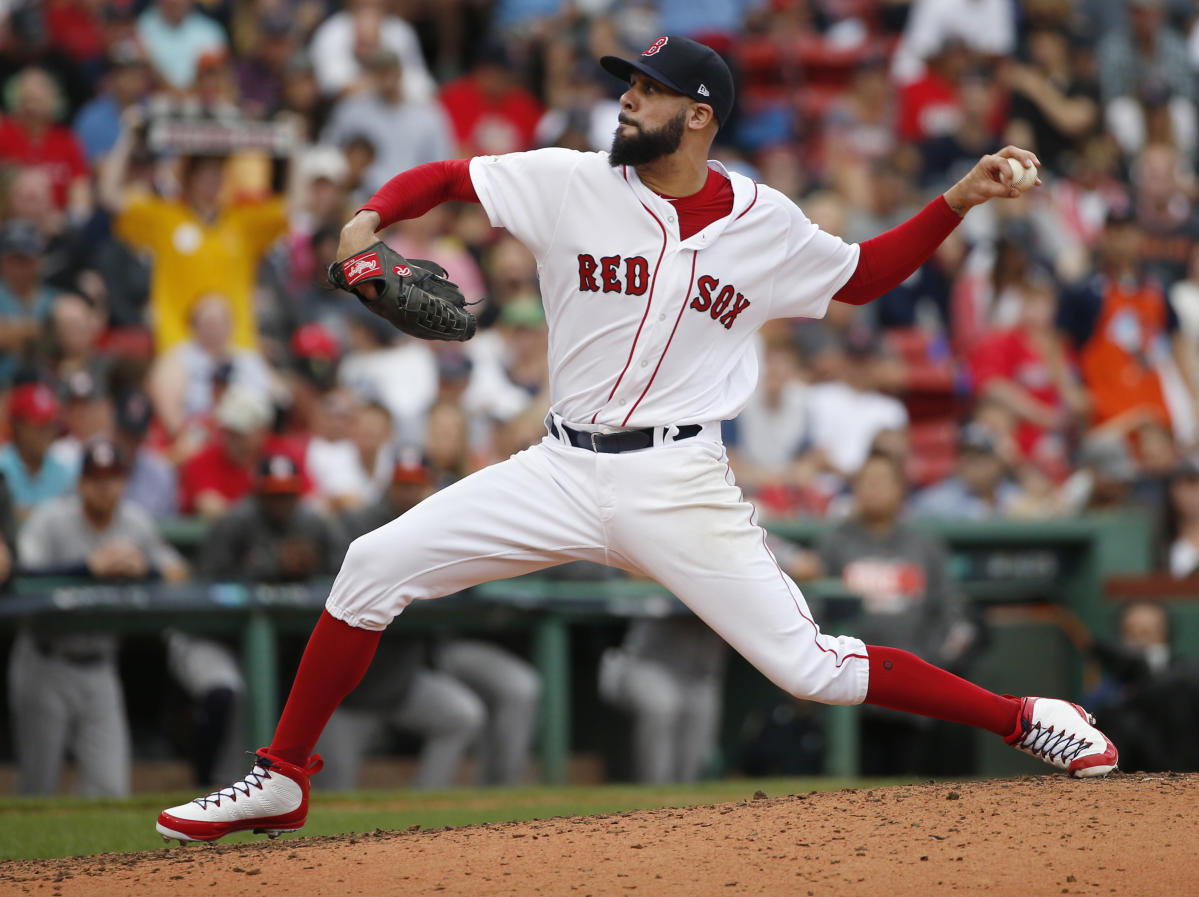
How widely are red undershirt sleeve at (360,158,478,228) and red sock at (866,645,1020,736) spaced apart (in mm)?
1576

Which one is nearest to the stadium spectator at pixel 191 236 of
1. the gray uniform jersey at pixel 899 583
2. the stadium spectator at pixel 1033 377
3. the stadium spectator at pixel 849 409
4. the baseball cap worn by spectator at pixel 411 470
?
the baseball cap worn by spectator at pixel 411 470

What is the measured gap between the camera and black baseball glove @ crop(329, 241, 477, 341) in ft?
12.6

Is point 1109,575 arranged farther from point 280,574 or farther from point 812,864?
point 812,864

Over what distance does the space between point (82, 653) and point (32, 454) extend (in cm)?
115

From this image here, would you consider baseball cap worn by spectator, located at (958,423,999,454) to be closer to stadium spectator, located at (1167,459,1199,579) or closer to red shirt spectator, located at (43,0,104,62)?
stadium spectator, located at (1167,459,1199,579)

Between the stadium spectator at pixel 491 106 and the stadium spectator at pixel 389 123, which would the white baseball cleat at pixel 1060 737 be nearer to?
the stadium spectator at pixel 389 123

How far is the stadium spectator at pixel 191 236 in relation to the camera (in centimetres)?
897

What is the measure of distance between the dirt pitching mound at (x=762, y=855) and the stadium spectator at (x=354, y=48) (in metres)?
7.39

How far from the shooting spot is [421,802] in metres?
6.38

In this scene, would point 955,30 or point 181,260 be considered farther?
point 955,30

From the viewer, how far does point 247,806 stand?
416 cm

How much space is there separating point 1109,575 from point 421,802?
4.34 m

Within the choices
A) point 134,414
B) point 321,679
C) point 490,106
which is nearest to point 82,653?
point 134,414

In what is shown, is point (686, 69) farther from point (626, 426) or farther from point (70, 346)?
point (70, 346)
